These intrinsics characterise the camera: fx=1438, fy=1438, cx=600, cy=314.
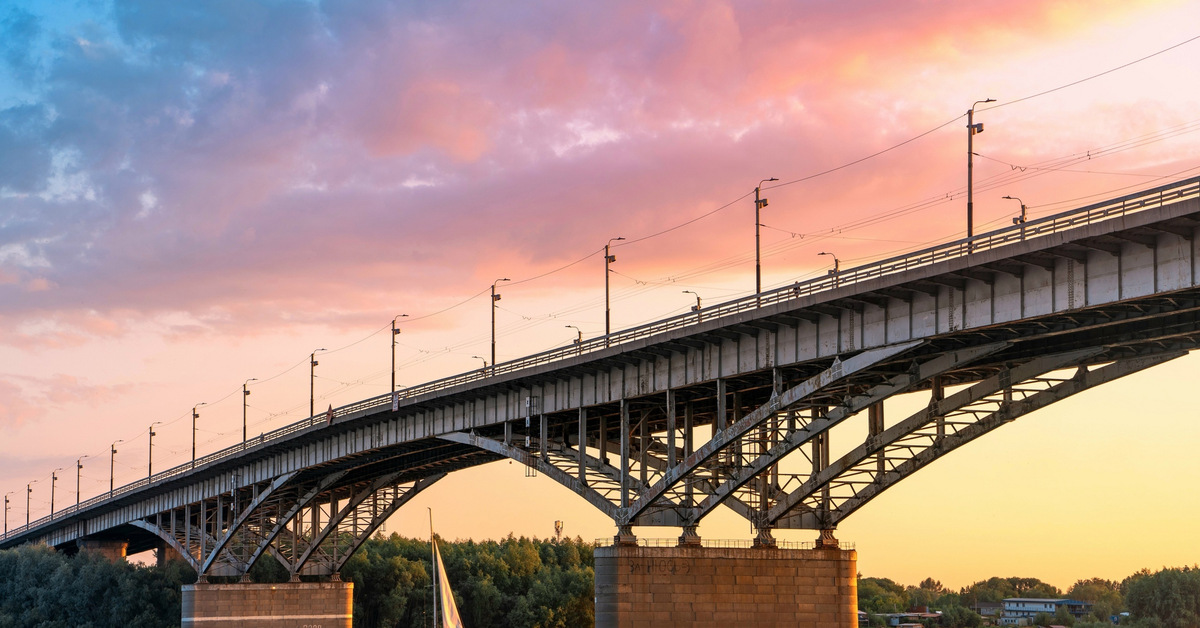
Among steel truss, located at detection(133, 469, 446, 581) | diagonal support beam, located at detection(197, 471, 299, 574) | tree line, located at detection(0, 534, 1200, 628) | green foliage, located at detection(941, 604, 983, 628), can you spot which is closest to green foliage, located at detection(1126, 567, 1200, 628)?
tree line, located at detection(0, 534, 1200, 628)

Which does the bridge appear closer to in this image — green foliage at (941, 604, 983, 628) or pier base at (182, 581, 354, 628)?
pier base at (182, 581, 354, 628)

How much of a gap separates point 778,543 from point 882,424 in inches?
275

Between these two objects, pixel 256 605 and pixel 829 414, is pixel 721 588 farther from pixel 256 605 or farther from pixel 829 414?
pixel 256 605

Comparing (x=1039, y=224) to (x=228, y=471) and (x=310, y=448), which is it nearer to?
(x=310, y=448)

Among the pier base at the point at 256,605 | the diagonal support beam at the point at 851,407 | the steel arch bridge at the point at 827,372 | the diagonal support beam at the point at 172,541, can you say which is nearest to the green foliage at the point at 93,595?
the diagonal support beam at the point at 172,541

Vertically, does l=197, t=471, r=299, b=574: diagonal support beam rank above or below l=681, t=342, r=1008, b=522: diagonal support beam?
below

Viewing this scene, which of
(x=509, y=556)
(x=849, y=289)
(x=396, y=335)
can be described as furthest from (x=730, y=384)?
(x=509, y=556)

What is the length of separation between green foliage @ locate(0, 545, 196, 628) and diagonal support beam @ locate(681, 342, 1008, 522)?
7102 cm

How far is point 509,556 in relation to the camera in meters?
131

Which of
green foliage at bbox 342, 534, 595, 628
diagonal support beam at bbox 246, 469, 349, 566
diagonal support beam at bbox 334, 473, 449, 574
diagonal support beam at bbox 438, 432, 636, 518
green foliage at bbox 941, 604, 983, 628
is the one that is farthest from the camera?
green foliage at bbox 941, 604, 983, 628

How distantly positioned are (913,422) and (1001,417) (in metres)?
2.84

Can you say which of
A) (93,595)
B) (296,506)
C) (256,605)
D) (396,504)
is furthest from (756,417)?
(93,595)

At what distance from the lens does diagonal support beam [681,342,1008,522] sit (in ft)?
138

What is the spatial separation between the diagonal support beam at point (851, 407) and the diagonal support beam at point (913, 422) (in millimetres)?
2405
